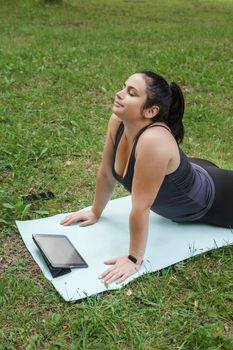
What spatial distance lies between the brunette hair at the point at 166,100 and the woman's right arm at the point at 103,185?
332mm

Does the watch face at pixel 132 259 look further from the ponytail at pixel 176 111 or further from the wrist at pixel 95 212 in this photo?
the ponytail at pixel 176 111

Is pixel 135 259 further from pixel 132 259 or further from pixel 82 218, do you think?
pixel 82 218

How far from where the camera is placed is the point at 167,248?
2.96 m

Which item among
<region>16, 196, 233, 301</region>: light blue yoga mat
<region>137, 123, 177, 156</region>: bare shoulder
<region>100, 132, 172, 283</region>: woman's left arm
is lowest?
<region>16, 196, 233, 301</region>: light blue yoga mat

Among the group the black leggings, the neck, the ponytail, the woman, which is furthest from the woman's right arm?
the black leggings

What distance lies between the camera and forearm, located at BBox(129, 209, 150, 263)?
2.60 metres

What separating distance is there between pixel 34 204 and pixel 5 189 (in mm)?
296

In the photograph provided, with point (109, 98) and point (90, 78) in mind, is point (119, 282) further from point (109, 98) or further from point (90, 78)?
point (90, 78)

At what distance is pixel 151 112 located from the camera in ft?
8.51

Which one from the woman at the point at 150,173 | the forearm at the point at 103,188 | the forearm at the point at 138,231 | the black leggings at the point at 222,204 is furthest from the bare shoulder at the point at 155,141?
the black leggings at the point at 222,204

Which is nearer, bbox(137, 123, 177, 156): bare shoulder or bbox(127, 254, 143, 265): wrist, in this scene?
bbox(137, 123, 177, 156): bare shoulder

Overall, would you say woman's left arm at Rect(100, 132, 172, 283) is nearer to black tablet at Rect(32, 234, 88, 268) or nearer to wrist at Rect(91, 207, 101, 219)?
black tablet at Rect(32, 234, 88, 268)

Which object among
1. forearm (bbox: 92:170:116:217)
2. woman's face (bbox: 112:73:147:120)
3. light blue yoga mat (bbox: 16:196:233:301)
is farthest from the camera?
forearm (bbox: 92:170:116:217)

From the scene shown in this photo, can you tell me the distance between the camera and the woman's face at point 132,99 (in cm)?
254
